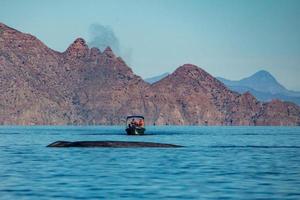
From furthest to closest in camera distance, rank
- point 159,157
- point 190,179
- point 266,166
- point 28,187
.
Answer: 1. point 159,157
2. point 266,166
3. point 190,179
4. point 28,187

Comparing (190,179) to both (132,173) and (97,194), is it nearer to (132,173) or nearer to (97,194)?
(132,173)

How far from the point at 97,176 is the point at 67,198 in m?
16.3

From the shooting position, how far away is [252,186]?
55.7 metres

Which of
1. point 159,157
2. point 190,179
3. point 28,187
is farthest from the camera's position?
point 159,157

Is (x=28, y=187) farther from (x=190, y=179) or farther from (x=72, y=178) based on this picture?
(x=190, y=179)

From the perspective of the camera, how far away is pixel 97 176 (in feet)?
210

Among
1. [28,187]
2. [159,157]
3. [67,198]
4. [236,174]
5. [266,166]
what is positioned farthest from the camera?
[159,157]

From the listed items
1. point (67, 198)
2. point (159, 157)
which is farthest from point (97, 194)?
point (159, 157)

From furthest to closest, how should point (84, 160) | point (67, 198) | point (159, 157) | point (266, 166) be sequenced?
1. point (159, 157)
2. point (84, 160)
3. point (266, 166)
4. point (67, 198)

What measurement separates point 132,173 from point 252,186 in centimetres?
1549

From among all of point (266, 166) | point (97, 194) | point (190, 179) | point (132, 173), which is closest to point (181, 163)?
point (266, 166)

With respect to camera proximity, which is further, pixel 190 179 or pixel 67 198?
pixel 190 179

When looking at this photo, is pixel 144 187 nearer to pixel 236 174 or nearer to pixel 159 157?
pixel 236 174

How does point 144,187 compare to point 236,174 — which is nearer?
point 144,187
